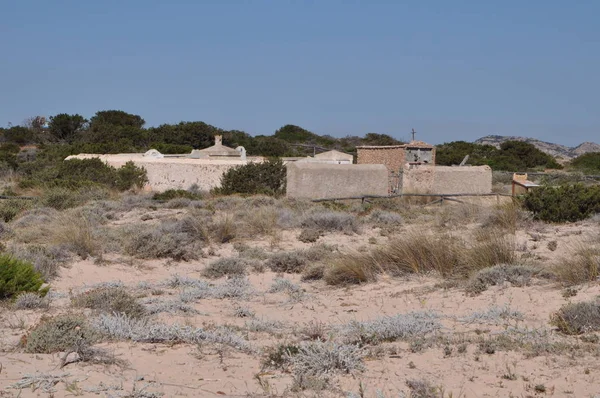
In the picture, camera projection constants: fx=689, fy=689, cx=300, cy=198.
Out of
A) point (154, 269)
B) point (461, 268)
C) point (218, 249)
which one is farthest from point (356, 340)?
point (218, 249)

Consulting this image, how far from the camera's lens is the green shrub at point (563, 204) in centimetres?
1453

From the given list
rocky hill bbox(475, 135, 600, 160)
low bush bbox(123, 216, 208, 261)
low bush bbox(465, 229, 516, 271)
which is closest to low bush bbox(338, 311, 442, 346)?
low bush bbox(465, 229, 516, 271)

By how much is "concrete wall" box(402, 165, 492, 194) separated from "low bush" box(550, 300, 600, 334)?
16482 millimetres

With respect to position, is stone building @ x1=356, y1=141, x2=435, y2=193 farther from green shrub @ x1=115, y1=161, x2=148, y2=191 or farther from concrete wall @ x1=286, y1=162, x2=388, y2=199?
green shrub @ x1=115, y1=161, x2=148, y2=191

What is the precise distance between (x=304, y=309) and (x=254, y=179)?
14795mm

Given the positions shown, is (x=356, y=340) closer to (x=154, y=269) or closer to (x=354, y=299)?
(x=354, y=299)

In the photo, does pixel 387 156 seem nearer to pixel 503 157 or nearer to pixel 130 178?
pixel 130 178

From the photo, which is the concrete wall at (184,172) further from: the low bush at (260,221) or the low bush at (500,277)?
the low bush at (500,277)

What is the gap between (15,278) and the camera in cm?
888

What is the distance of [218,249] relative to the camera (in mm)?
14023

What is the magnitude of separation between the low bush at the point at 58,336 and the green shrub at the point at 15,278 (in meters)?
2.63

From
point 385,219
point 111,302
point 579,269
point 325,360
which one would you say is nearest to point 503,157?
point 385,219

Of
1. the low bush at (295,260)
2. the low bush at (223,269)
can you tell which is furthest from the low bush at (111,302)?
the low bush at (295,260)

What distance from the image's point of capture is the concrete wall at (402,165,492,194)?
2364cm
